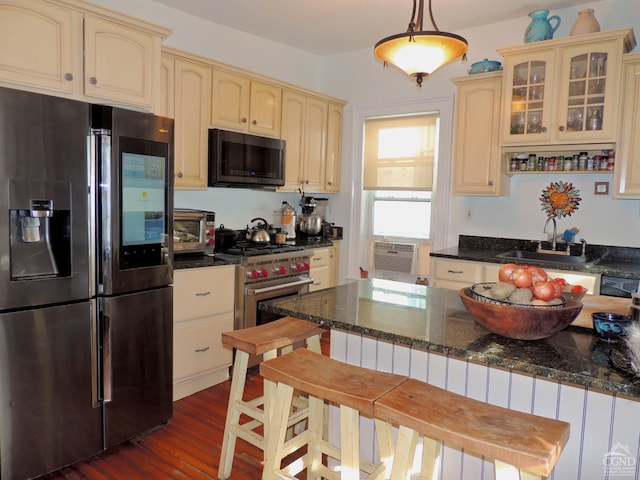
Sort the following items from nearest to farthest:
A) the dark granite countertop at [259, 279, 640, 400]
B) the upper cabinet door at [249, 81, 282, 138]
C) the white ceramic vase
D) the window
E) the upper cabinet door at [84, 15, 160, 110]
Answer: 1. the dark granite countertop at [259, 279, 640, 400]
2. the upper cabinet door at [84, 15, 160, 110]
3. the white ceramic vase
4. the upper cabinet door at [249, 81, 282, 138]
5. the window

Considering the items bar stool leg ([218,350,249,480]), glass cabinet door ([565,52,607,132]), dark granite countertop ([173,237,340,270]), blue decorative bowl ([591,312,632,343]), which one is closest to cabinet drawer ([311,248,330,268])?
dark granite countertop ([173,237,340,270])

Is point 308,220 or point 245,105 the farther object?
point 308,220

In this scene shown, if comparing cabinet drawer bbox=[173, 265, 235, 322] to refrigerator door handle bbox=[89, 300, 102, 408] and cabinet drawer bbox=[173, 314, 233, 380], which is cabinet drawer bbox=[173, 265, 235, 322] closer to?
cabinet drawer bbox=[173, 314, 233, 380]

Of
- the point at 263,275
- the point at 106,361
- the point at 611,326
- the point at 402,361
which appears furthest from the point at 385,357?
the point at 263,275

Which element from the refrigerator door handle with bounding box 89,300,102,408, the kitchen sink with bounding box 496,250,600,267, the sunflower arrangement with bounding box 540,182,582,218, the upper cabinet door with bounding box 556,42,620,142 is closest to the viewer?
the refrigerator door handle with bounding box 89,300,102,408

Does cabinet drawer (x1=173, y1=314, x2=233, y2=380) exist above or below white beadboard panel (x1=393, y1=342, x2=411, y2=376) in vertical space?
below

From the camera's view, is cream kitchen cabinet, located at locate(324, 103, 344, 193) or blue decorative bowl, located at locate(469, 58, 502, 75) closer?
blue decorative bowl, located at locate(469, 58, 502, 75)

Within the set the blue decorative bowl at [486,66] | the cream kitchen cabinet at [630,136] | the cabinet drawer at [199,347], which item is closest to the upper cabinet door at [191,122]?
the cabinet drawer at [199,347]

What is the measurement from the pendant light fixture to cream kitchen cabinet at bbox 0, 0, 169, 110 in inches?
55.8

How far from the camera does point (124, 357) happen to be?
2271 millimetres

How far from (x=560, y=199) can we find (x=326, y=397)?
2.87 m

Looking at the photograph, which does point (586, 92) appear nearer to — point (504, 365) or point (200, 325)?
point (504, 365)

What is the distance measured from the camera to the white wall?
3.27 metres

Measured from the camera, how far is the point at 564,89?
3.14 meters
